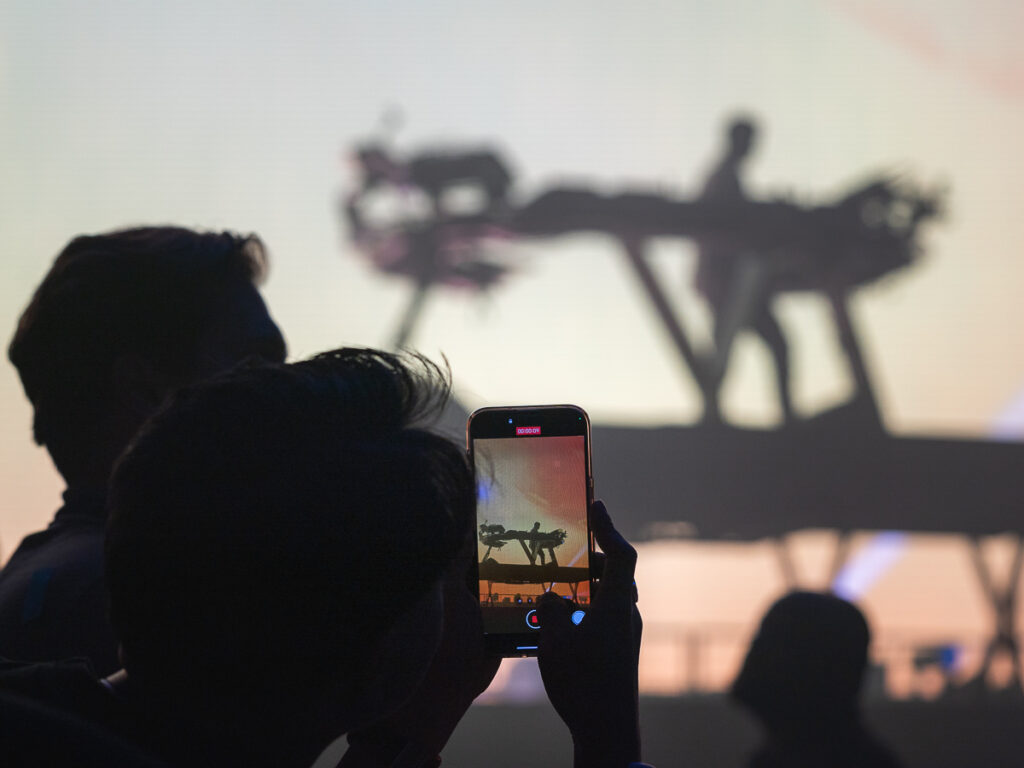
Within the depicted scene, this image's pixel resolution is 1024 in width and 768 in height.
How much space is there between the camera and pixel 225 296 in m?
0.84

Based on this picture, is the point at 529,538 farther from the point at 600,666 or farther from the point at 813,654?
the point at 813,654

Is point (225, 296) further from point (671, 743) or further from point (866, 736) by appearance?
point (671, 743)

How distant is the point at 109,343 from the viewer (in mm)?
790

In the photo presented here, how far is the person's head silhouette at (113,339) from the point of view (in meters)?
0.79

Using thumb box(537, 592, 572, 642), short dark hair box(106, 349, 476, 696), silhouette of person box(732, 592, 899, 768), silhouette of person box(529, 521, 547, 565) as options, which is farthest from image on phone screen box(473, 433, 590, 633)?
silhouette of person box(732, 592, 899, 768)

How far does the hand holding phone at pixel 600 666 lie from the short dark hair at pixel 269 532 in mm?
117

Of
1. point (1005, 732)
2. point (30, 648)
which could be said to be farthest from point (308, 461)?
point (1005, 732)

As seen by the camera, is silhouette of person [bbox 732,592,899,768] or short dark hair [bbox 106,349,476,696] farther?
silhouette of person [bbox 732,592,899,768]

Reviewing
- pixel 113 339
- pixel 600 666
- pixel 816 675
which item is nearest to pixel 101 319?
pixel 113 339

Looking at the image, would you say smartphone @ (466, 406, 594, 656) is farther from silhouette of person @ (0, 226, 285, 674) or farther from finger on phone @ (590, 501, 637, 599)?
silhouette of person @ (0, 226, 285, 674)

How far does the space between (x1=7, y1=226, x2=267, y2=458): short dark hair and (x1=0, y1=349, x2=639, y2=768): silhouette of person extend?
1.00 feet

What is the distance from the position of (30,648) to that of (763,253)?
17.1ft

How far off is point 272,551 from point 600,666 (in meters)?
0.23

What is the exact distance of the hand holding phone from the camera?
58cm
